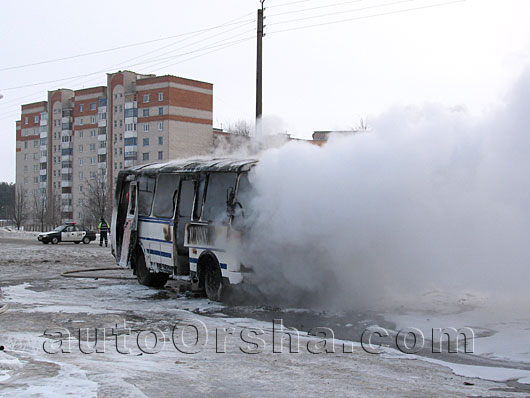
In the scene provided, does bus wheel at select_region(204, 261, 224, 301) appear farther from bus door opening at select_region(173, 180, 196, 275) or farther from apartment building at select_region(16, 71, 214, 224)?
apartment building at select_region(16, 71, 214, 224)

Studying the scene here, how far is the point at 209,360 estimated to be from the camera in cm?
764

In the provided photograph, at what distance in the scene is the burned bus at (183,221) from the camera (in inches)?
474

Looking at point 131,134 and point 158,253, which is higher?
point 131,134

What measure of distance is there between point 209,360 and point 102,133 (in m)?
96.2

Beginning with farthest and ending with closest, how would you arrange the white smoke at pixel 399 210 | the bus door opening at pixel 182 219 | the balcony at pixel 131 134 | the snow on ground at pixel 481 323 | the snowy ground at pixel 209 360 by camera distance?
the balcony at pixel 131 134 < the bus door opening at pixel 182 219 < the white smoke at pixel 399 210 < the snow on ground at pixel 481 323 < the snowy ground at pixel 209 360

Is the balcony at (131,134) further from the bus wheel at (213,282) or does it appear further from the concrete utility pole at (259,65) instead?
the bus wheel at (213,282)

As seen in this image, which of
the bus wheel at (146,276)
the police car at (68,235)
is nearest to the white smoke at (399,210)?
the bus wheel at (146,276)

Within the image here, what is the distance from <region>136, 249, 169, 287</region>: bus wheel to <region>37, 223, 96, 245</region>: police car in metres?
25.8

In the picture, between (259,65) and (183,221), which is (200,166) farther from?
(259,65)

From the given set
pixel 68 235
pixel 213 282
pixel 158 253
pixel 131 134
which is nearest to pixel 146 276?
pixel 158 253

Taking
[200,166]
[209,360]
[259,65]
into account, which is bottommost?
→ [209,360]

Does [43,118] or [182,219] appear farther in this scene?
[43,118]

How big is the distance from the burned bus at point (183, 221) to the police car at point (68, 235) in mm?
24709

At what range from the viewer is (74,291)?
14.8 m
